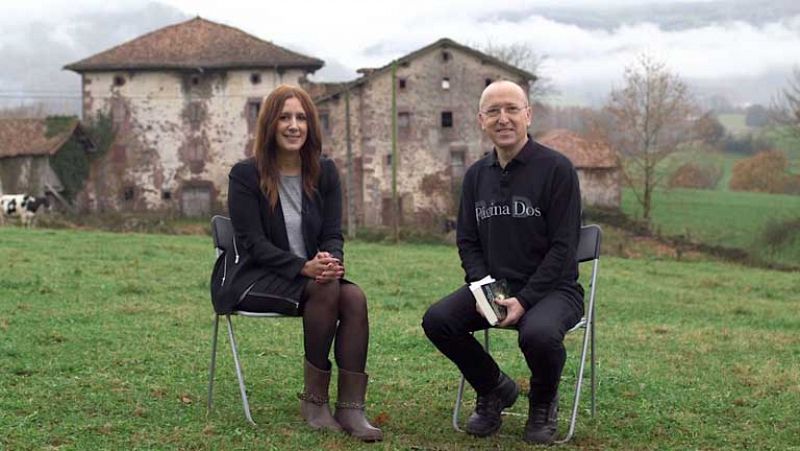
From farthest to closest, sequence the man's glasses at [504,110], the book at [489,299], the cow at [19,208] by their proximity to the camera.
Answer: the cow at [19,208]
the man's glasses at [504,110]
the book at [489,299]

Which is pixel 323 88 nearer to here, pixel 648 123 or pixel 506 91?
pixel 648 123

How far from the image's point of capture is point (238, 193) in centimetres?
559

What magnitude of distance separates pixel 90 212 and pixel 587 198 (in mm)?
22123

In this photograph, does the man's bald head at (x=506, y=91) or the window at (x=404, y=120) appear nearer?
the man's bald head at (x=506, y=91)

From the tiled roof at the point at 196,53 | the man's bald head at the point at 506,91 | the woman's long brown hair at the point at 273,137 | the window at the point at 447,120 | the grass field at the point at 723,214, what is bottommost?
the grass field at the point at 723,214

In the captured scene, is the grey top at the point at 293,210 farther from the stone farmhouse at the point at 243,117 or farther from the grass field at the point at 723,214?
the stone farmhouse at the point at 243,117

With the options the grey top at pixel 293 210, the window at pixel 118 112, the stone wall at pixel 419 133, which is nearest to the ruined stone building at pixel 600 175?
the stone wall at pixel 419 133

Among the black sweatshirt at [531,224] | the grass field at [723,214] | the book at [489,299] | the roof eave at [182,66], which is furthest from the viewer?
the roof eave at [182,66]

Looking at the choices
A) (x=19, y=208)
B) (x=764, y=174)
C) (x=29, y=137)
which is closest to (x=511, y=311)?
(x=19, y=208)

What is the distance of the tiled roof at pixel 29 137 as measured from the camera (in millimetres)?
41531

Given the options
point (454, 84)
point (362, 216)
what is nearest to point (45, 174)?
point (362, 216)

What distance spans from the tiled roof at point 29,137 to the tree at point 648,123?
24.5 m

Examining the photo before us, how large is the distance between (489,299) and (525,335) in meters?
0.29

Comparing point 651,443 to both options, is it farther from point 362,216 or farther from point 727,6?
point 727,6
